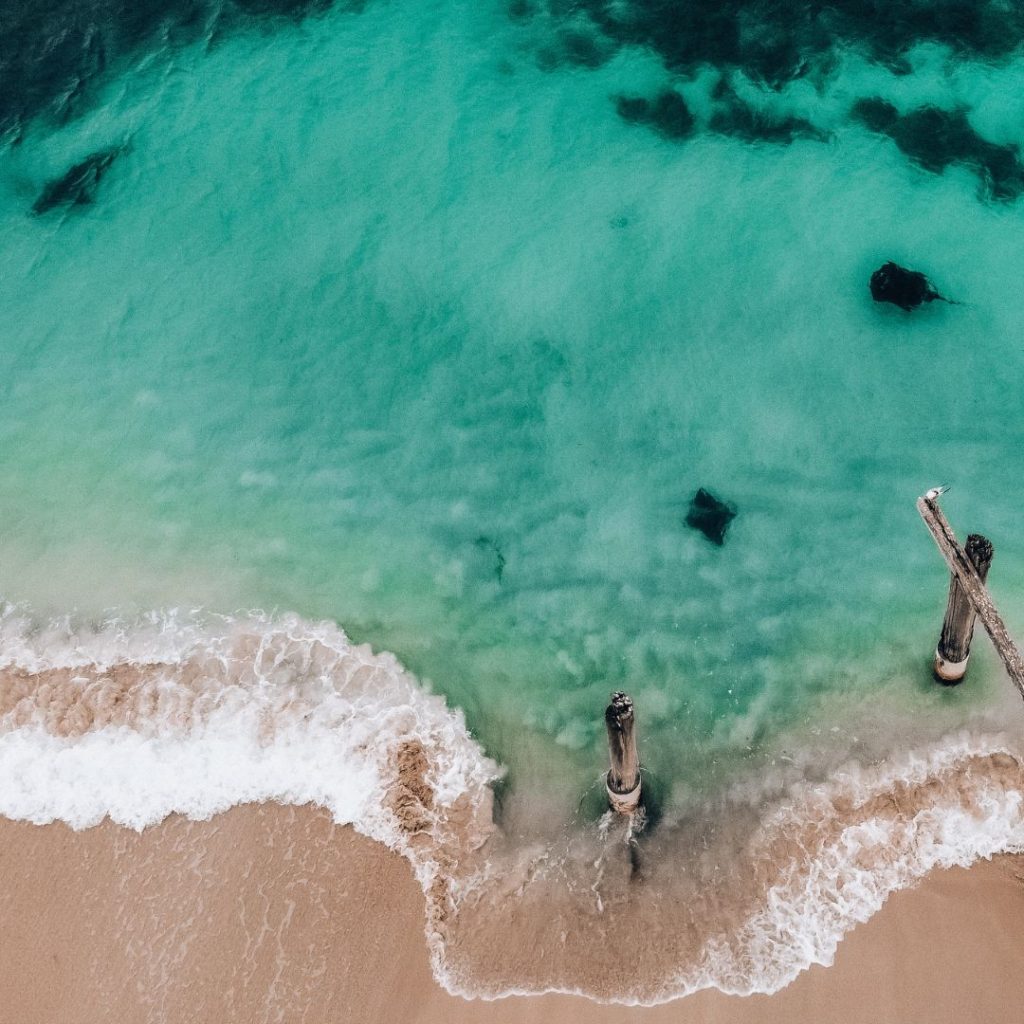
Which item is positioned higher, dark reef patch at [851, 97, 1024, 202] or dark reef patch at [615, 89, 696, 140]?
dark reef patch at [615, 89, 696, 140]

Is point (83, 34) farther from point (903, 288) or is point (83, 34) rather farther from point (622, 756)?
point (622, 756)

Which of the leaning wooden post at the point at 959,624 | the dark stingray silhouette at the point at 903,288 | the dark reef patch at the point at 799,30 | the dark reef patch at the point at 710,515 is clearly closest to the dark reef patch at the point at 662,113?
the dark reef patch at the point at 799,30

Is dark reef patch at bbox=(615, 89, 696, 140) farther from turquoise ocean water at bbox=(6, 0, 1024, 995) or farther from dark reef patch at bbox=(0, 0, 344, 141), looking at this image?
dark reef patch at bbox=(0, 0, 344, 141)

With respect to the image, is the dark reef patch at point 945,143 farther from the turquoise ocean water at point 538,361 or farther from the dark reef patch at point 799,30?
the dark reef patch at point 799,30

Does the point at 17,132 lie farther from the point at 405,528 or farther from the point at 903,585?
the point at 903,585

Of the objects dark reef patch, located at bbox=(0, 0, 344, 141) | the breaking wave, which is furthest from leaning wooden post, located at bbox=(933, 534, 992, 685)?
dark reef patch, located at bbox=(0, 0, 344, 141)

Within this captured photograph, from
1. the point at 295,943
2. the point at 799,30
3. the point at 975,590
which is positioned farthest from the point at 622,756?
the point at 799,30
